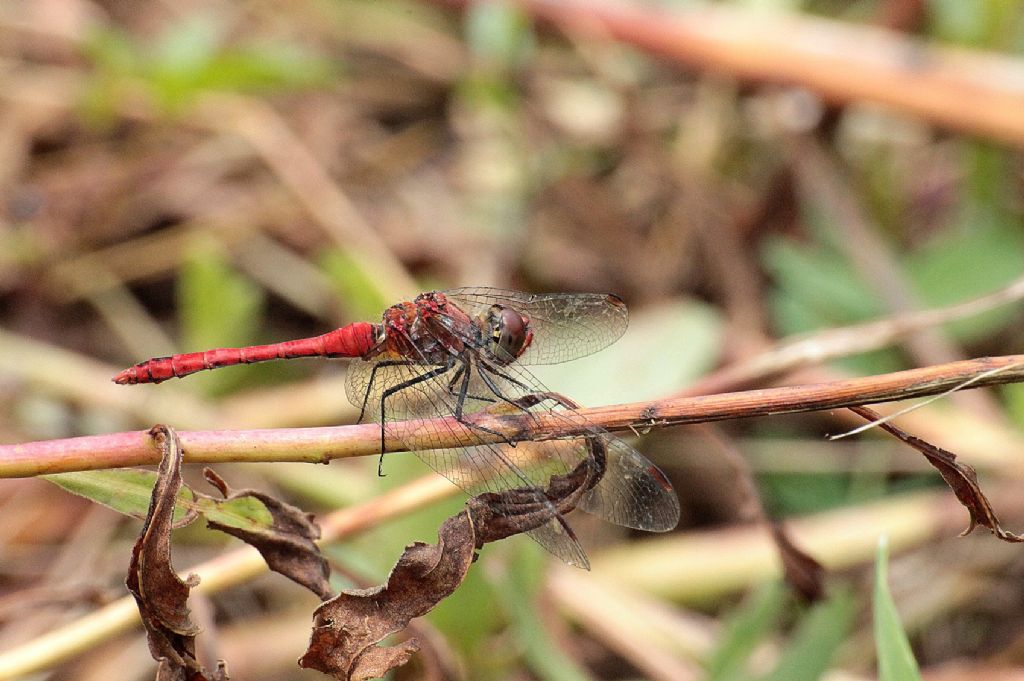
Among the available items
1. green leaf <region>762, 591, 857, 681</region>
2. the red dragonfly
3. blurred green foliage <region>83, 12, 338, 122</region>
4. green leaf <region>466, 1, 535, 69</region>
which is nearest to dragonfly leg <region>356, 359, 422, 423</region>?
the red dragonfly

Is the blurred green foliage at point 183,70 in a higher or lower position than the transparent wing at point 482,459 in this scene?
higher

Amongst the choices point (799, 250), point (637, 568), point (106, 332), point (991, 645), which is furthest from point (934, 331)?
point (106, 332)

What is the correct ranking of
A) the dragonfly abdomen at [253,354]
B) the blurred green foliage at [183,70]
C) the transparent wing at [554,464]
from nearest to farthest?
1. the transparent wing at [554,464]
2. the dragonfly abdomen at [253,354]
3. the blurred green foliage at [183,70]

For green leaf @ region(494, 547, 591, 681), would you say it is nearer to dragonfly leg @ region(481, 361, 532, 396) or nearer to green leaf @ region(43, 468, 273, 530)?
dragonfly leg @ region(481, 361, 532, 396)

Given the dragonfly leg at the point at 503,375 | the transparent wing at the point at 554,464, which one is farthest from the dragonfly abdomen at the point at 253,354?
the transparent wing at the point at 554,464

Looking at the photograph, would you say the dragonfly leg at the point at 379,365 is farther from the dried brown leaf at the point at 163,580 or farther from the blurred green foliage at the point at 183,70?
the blurred green foliage at the point at 183,70

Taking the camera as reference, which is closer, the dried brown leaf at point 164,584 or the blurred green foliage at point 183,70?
the dried brown leaf at point 164,584

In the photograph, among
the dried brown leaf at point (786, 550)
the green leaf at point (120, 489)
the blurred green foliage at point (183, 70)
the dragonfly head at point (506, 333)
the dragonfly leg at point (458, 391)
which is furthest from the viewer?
the blurred green foliage at point (183, 70)
